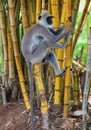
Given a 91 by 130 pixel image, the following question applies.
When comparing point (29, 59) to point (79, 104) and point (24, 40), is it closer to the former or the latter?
point (24, 40)

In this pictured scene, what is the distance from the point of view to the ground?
292 cm

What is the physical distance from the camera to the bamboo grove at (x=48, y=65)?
2719 millimetres

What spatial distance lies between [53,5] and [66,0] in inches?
4.7

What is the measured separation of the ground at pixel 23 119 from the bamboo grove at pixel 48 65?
0.25ft

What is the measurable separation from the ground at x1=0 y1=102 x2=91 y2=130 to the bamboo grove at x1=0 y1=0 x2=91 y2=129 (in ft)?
0.25

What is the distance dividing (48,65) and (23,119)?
1.81 feet

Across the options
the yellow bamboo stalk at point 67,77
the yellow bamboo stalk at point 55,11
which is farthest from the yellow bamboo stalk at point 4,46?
the yellow bamboo stalk at point 67,77

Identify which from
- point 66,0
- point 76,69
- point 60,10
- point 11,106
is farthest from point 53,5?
point 11,106

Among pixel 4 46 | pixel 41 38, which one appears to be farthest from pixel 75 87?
pixel 41 38

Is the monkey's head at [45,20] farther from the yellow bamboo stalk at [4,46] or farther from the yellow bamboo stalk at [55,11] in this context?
the yellow bamboo stalk at [4,46]

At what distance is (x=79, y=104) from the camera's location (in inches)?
127

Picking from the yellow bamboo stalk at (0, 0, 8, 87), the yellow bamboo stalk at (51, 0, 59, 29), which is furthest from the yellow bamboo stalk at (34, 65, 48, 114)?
the yellow bamboo stalk at (0, 0, 8, 87)

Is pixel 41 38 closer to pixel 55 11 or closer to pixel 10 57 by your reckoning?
Answer: pixel 55 11

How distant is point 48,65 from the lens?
10.6 feet
